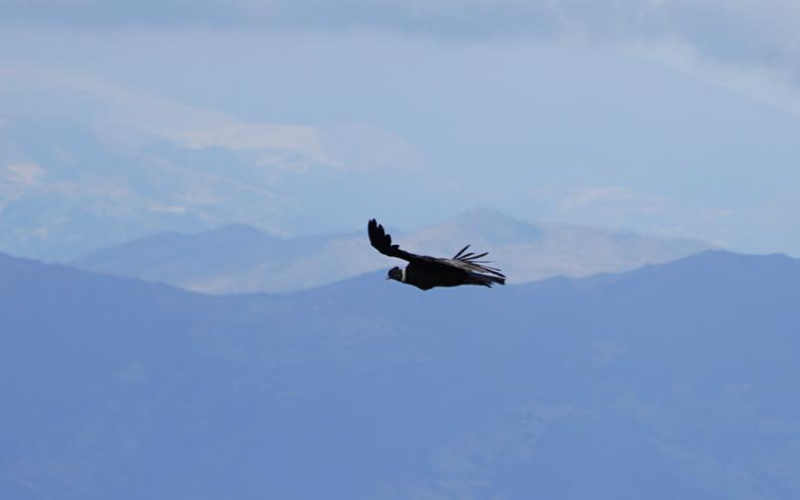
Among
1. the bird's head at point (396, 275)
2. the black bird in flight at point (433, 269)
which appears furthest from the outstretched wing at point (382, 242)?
the bird's head at point (396, 275)

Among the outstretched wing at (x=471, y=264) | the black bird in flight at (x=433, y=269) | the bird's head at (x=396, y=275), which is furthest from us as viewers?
the bird's head at (x=396, y=275)

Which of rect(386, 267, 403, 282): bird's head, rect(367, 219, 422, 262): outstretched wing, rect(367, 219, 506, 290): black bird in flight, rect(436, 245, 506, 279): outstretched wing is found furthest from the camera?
rect(386, 267, 403, 282): bird's head

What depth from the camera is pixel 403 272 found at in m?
28.1

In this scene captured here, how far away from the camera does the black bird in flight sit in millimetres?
25391

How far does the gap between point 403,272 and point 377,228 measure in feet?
9.91

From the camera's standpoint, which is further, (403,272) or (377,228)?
(403,272)

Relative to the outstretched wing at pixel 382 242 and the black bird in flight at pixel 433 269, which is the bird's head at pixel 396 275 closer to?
the black bird in flight at pixel 433 269

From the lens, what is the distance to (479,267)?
2686 cm

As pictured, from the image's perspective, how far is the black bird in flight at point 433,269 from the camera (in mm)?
25391

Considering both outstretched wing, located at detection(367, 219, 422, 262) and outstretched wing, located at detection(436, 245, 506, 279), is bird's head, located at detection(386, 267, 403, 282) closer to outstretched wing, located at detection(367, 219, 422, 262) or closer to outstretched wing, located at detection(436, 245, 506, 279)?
outstretched wing, located at detection(436, 245, 506, 279)

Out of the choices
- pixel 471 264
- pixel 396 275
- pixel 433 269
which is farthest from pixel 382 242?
pixel 396 275

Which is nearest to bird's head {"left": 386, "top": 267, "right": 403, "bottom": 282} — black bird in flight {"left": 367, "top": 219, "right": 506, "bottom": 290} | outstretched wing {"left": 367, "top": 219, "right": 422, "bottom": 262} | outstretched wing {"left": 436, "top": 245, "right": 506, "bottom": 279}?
black bird in flight {"left": 367, "top": 219, "right": 506, "bottom": 290}

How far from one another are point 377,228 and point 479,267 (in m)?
2.47

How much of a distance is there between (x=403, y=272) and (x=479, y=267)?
1844 millimetres
